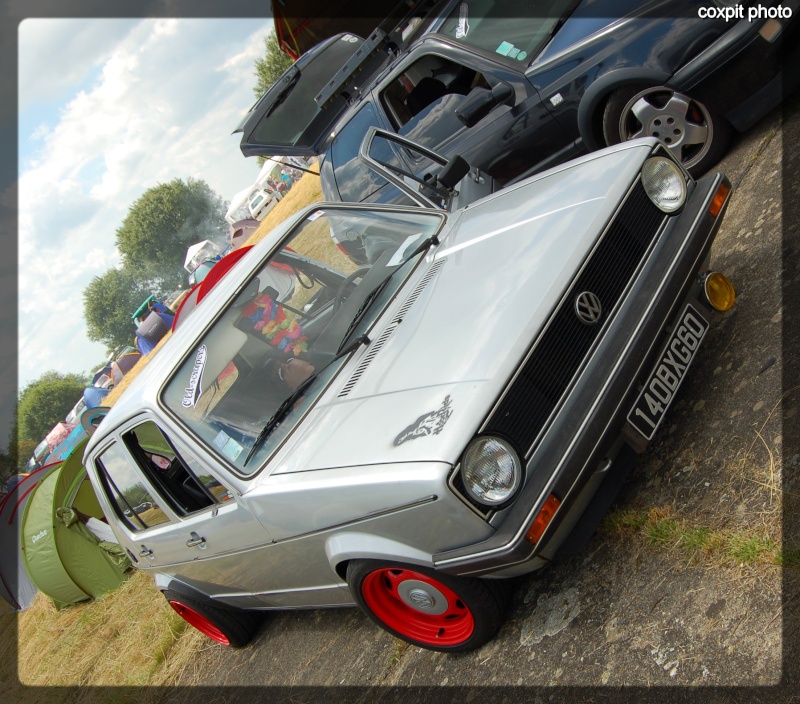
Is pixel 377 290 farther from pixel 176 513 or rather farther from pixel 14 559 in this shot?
pixel 14 559

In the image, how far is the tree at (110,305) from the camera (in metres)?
68.7

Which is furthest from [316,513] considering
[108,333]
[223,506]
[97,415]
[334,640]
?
[108,333]

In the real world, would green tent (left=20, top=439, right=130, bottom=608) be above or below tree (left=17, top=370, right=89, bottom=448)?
above

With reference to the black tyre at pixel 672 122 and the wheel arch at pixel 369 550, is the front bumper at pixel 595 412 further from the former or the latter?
the black tyre at pixel 672 122

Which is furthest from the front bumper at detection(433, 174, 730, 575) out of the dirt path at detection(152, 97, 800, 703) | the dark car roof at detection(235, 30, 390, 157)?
the dark car roof at detection(235, 30, 390, 157)

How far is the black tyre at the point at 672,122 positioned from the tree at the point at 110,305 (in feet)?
224

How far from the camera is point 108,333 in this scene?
69.8 m

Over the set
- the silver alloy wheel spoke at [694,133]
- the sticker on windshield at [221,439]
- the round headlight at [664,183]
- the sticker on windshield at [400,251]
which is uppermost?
the sticker on windshield at [221,439]

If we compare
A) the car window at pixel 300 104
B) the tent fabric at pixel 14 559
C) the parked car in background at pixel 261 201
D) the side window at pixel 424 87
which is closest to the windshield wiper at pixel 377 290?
the side window at pixel 424 87

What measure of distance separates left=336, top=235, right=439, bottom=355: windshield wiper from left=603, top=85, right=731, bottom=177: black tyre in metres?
1.71

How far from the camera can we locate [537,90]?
5.09 m

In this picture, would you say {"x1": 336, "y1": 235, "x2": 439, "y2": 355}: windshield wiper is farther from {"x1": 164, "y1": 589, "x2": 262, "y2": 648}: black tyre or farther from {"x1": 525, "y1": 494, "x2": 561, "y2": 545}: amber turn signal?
{"x1": 164, "y1": 589, "x2": 262, "y2": 648}: black tyre

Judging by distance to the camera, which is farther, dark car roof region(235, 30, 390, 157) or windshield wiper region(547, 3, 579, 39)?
dark car roof region(235, 30, 390, 157)

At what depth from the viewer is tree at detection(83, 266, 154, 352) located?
6869cm
